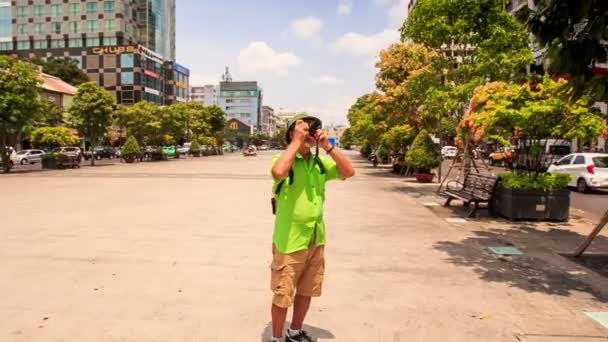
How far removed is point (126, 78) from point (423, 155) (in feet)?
227

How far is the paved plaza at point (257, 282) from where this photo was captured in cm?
423

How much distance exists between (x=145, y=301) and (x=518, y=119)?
27.4ft

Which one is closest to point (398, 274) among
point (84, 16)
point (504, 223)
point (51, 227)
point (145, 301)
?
point (145, 301)

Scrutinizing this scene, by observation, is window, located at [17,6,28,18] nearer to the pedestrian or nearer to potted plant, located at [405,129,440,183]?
potted plant, located at [405,129,440,183]

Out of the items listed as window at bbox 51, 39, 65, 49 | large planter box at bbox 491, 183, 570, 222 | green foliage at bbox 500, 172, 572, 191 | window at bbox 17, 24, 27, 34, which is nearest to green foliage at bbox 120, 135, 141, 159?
green foliage at bbox 500, 172, 572, 191

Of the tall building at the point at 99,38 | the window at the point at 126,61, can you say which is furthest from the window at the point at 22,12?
the window at the point at 126,61

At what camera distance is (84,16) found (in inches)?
3268

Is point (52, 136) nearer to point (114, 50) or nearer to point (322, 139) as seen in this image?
point (322, 139)

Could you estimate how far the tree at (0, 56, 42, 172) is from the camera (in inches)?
1073

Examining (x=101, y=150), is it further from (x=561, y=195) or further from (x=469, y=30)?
(x=561, y=195)

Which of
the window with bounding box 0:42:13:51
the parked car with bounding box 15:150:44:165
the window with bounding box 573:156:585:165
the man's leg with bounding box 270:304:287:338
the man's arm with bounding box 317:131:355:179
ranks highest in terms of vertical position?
the window with bounding box 0:42:13:51

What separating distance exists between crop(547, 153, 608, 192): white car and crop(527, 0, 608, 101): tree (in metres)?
14.0

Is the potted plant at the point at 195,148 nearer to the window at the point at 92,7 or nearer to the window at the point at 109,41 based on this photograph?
the window at the point at 109,41

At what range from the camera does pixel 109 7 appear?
81.6 meters
